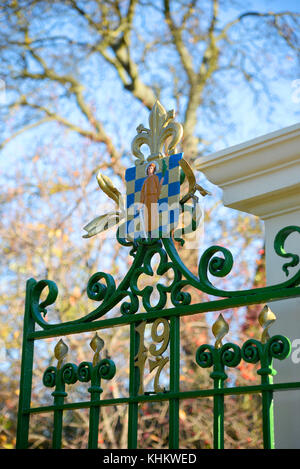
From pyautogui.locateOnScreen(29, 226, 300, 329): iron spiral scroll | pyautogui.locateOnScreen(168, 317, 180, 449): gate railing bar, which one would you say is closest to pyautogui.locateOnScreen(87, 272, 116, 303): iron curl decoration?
pyautogui.locateOnScreen(29, 226, 300, 329): iron spiral scroll

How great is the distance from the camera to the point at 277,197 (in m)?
1.91

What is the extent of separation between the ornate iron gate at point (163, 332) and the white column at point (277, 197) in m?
0.11

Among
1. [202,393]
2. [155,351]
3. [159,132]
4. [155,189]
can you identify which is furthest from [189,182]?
[202,393]

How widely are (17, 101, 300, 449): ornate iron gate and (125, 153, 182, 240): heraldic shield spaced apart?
2 cm

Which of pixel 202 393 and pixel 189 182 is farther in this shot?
pixel 189 182

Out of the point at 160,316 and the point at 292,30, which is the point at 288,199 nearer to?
the point at 160,316

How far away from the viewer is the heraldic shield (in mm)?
1956

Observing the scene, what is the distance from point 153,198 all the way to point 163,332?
1.26 feet

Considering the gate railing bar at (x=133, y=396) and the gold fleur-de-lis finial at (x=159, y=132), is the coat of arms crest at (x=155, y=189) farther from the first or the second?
the gate railing bar at (x=133, y=396)

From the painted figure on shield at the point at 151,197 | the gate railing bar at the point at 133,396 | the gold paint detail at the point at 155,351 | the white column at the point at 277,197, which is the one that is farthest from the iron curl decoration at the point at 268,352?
the painted figure on shield at the point at 151,197

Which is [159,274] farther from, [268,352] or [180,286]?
[268,352]
